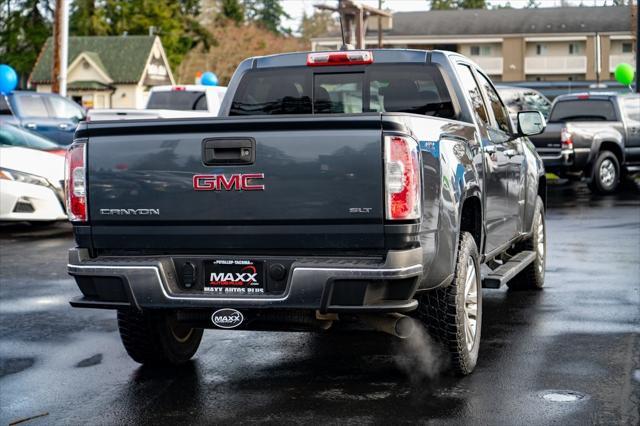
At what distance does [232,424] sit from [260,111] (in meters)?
2.74

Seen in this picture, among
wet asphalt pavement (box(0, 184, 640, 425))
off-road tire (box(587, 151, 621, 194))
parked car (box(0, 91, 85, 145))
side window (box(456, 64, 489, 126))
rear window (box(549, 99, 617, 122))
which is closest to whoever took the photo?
wet asphalt pavement (box(0, 184, 640, 425))

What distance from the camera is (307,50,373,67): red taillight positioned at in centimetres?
733

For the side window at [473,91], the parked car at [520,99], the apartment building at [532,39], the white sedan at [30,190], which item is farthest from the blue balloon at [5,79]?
the apartment building at [532,39]

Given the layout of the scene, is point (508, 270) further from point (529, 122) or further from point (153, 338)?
point (153, 338)

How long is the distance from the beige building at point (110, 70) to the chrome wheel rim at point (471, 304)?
221ft

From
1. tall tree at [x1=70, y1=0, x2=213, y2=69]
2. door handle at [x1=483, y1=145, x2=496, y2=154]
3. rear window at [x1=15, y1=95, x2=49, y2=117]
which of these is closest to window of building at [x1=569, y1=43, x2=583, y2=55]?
tall tree at [x1=70, y1=0, x2=213, y2=69]

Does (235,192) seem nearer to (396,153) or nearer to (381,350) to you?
(396,153)

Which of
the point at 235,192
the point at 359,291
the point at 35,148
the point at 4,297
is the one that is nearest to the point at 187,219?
the point at 235,192

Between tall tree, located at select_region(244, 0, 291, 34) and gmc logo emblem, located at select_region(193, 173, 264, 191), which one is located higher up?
tall tree, located at select_region(244, 0, 291, 34)

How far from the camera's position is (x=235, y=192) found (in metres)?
5.71

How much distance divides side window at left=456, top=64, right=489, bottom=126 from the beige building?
6614 cm

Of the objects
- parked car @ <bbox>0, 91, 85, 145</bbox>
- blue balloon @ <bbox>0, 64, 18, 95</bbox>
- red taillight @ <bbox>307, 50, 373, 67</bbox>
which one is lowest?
red taillight @ <bbox>307, 50, 373, 67</bbox>

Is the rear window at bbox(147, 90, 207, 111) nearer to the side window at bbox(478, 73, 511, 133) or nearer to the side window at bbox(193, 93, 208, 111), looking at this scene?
the side window at bbox(193, 93, 208, 111)

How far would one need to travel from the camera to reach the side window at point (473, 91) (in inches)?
301
